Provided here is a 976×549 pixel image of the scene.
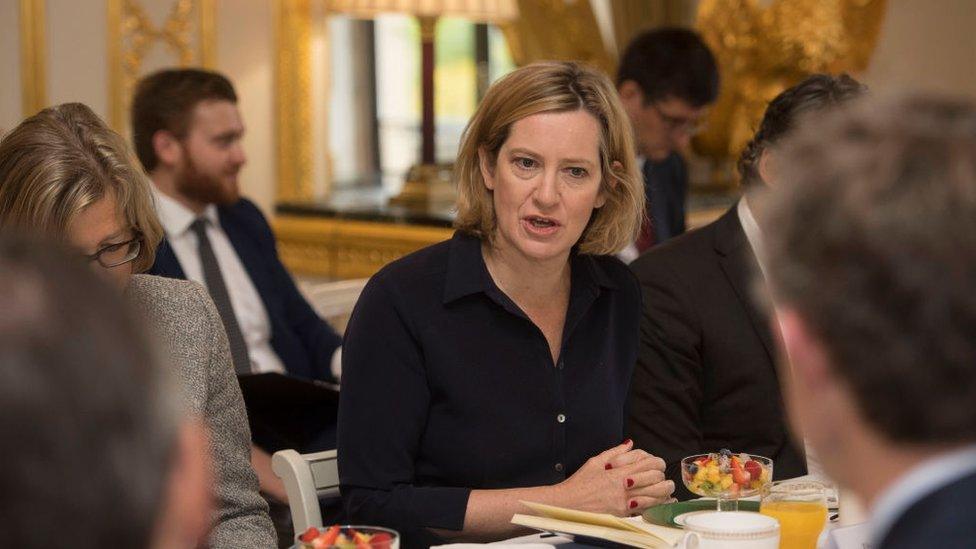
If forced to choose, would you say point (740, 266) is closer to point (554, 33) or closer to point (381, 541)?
point (381, 541)

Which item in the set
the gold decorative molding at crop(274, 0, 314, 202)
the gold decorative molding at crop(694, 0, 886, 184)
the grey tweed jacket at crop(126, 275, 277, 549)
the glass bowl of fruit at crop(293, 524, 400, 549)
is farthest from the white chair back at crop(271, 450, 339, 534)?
the gold decorative molding at crop(694, 0, 886, 184)

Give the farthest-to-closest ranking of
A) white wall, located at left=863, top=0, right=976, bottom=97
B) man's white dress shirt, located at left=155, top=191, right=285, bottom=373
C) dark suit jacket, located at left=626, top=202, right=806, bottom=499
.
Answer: white wall, located at left=863, top=0, right=976, bottom=97, man's white dress shirt, located at left=155, top=191, right=285, bottom=373, dark suit jacket, located at left=626, top=202, right=806, bottom=499

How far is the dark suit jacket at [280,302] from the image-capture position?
398 cm

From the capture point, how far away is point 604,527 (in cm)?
185

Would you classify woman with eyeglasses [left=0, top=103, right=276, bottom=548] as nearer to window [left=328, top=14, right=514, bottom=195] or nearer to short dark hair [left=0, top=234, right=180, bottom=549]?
short dark hair [left=0, top=234, right=180, bottom=549]

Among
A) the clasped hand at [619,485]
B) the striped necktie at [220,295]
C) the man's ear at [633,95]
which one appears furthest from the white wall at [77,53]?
the clasped hand at [619,485]

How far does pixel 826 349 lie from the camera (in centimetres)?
91

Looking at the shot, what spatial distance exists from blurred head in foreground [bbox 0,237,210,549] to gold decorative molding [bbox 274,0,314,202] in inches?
189

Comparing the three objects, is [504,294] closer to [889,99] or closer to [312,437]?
[312,437]

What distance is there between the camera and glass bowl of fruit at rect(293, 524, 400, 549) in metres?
1.51

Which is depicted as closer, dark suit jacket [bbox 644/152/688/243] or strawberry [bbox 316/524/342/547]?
strawberry [bbox 316/524/342/547]

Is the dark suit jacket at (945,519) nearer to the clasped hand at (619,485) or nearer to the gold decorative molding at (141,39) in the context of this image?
the clasped hand at (619,485)

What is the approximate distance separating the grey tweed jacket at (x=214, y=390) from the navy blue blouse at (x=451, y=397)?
158 mm

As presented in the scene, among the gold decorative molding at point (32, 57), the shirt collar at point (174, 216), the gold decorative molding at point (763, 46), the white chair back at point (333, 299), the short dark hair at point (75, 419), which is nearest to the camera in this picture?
the short dark hair at point (75, 419)
